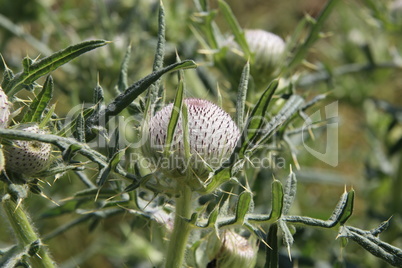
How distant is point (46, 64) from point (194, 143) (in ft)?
1.70

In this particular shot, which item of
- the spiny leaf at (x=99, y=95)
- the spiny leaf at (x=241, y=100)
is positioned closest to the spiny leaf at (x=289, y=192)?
the spiny leaf at (x=241, y=100)

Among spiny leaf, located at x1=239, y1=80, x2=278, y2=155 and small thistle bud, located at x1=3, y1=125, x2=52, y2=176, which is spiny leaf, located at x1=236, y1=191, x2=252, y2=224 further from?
small thistle bud, located at x1=3, y1=125, x2=52, y2=176

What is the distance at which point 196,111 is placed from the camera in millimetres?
1867

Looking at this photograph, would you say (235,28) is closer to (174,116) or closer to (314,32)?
(314,32)

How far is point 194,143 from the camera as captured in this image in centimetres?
182

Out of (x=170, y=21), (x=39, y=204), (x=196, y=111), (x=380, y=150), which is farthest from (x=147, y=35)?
(x=196, y=111)

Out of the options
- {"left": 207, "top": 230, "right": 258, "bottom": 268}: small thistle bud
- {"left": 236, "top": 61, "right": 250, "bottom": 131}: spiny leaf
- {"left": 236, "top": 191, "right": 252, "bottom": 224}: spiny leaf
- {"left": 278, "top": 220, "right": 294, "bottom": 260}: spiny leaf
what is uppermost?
{"left": 236, "top": 61, "right": 250, "bottom": 131}: spiny leaf

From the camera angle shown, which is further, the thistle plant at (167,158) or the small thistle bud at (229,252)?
the small thistle bud at (229,252)

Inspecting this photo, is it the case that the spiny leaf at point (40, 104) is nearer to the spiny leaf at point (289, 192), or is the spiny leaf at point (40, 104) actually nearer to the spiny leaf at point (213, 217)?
the spiny leaf at point (213, 217)

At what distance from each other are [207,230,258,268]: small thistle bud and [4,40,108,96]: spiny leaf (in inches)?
34.1

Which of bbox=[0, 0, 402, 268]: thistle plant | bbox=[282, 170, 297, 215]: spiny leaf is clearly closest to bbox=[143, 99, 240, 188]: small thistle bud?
bbox=[0, 0, 402, 268]: thistle plant

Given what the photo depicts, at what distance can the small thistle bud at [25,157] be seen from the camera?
5.89 ft

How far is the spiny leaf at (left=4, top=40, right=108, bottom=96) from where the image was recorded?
1730mm

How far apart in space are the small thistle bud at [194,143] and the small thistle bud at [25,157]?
0.34 metres
